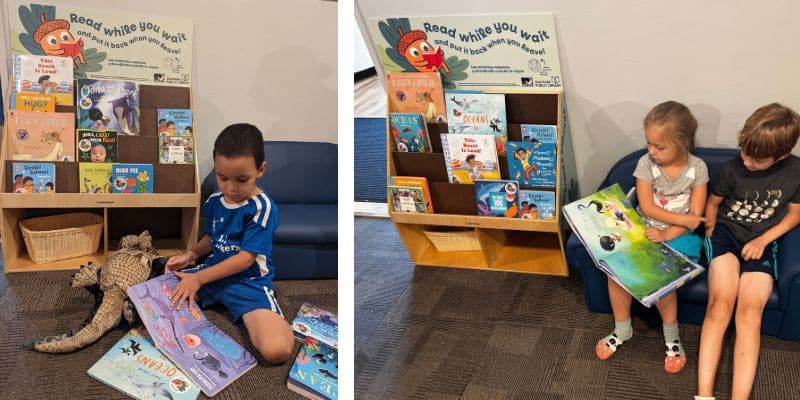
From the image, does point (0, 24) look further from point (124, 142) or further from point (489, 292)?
point (489, 292)

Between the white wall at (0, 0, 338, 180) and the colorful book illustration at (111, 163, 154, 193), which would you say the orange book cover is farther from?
the colorful book illustration at (111, 163, 154, 193)

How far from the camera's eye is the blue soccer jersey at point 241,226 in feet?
5.91

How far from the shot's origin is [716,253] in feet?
7.98

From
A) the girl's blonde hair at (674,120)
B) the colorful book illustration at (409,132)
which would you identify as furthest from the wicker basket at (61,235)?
the girl's blonde hair at (674,120)

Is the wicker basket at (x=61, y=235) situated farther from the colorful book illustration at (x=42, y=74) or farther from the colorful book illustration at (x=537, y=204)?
the colorful book illustration at (x=537, y=204)

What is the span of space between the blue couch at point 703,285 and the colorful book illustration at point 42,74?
62.4 inches

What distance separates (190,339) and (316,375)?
28cm

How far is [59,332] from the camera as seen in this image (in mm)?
1841

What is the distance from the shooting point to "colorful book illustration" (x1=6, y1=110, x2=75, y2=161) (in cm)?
171

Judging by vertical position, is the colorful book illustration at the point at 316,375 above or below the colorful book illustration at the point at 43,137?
below

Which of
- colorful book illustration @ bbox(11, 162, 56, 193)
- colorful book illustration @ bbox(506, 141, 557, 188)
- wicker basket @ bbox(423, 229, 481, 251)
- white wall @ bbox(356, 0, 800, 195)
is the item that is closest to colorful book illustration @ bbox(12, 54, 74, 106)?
colorful book illustration @ bbox(11, 162, 56, 193)

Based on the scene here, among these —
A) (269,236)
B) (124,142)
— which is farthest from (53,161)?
(269,236)

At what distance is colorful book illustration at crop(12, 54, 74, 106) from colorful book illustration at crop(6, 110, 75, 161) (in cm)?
5

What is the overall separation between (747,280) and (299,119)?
1.34 meters
